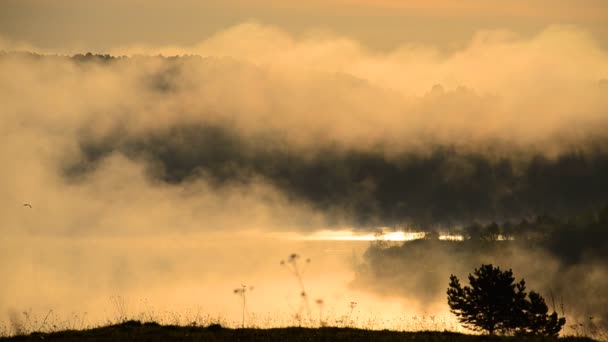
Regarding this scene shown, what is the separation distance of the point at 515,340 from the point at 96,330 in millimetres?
16627

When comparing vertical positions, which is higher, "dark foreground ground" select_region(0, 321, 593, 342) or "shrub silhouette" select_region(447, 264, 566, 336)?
"shrub silhouette" select_region(447, 264, 566, 336)

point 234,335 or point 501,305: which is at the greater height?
point 501,305

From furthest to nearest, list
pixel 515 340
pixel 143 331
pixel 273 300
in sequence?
pixel 273 300
pixel 143 331
pixel 515 340

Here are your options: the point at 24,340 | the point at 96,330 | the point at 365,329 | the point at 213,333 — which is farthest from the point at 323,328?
the point at 24,340

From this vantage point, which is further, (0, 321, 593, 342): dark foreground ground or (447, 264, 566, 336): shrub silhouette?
(447, 264, 566, 336): shrub silhouette

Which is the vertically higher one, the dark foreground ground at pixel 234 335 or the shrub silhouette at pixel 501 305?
the shrub silhouette at pixel 501 305

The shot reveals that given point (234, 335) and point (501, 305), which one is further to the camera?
point (501, 305)

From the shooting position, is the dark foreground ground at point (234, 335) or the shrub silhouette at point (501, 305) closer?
the dark foreground ground at point (234, 335)

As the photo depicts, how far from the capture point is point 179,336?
24953 mm

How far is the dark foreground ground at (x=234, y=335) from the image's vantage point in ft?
80.8

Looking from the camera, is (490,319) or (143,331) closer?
(143,331)

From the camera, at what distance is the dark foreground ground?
24641 mm

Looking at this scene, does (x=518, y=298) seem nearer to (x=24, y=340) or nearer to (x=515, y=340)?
(x=515, y=340)

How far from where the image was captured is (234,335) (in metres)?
25.3
